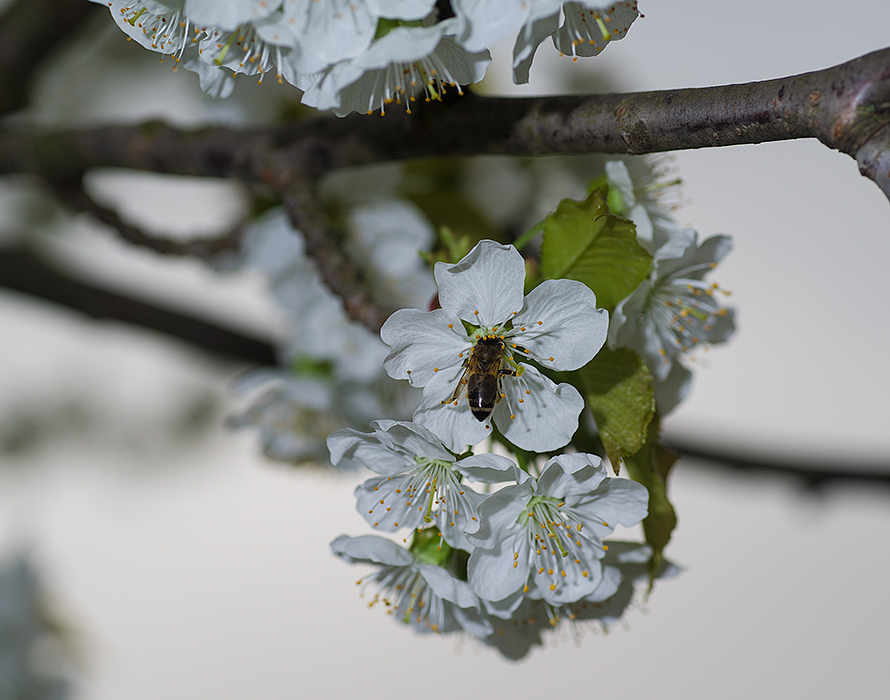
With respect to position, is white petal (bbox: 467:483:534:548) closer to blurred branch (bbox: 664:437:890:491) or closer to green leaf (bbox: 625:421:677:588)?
green leaf (bbox: 625:421:677:588)

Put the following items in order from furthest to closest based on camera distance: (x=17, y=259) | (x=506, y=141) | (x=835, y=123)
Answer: (x=17, y=259)
(x=506, y=141)
(x=835, y=123)

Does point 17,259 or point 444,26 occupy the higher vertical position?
point 17,259

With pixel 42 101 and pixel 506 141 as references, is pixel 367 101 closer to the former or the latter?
pixel 506 141

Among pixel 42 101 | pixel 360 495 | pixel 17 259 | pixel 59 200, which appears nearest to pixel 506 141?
pixel 360 495

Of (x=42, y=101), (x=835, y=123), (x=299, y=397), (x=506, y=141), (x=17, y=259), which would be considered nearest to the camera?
(x=835, y=123)

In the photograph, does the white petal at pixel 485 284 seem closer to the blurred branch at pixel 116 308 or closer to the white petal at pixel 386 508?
the white petal at pixel 386 508

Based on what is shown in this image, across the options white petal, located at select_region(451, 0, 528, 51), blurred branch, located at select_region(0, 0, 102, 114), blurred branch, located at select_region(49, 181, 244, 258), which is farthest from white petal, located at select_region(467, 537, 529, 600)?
blurred branch, located at select_region(0, 0, 102, 114)

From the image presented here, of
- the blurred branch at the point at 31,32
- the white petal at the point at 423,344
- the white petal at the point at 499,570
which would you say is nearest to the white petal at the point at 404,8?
the white petal at the point at 423,344
